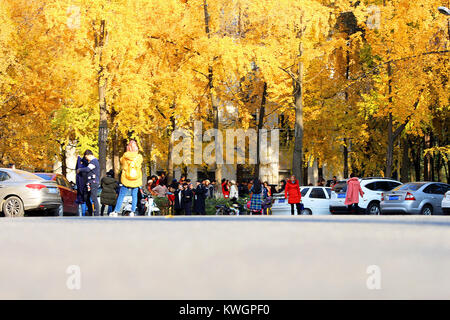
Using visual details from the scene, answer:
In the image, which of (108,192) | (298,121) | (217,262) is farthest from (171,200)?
(217,262)

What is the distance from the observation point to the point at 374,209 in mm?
35562

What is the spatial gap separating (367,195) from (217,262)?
25.4 meters

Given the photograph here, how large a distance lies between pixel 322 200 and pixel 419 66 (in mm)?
8298

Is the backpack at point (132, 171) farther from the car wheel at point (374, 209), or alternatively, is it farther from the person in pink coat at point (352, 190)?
the car wheel at point (374, 209)

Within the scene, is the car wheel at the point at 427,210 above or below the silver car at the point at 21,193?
below

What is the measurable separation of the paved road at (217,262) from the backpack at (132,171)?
4.02 metres

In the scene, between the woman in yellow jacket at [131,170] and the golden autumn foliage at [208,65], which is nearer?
the woman in yellow jacket at [131,170]

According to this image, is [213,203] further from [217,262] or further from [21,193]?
[217,262]

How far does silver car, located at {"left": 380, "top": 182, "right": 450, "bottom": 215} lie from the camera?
32625 mm

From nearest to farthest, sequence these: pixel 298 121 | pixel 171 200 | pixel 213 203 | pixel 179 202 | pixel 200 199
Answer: pixel 200 199 → pixel 179 202 → pixel 171 200 → pixel 213 203 → pixel 298 121

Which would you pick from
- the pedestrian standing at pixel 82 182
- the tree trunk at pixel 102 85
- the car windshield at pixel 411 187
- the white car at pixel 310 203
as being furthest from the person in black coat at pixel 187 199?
the pedestrian standing at pixel 82 182

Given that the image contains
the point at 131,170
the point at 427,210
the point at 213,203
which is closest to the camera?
the point at 131,170

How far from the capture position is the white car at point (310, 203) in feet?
113

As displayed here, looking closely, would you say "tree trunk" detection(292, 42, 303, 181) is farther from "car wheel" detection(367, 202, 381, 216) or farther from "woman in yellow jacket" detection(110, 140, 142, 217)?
"woman in yellow jacket" detection(110, 140, 142, 217)
